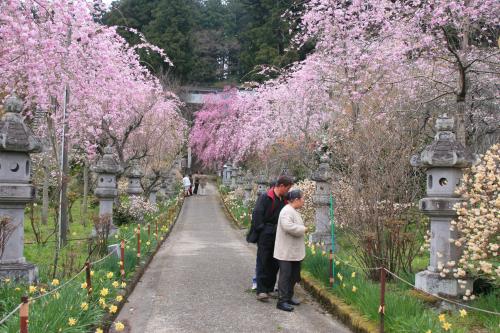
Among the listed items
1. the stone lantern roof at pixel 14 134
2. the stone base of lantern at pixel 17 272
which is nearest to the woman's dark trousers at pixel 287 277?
the stone base of lantern at pixel 17 272

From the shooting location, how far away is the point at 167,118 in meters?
22.4

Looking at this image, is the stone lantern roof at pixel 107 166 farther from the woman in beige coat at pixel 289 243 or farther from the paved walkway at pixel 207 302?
the woman in beige coat at pixel 289 243

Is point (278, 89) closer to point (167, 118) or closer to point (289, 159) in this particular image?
point (289, 159)

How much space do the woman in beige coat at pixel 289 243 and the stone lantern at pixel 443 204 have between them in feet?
4.72

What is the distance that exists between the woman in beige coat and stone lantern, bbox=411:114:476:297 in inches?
56.7

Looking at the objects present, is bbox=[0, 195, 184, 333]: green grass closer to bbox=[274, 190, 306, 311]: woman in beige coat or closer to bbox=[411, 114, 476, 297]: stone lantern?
bbox=[274, 190, 306, 311]: woman in beige coat

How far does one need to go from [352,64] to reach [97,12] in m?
6.20

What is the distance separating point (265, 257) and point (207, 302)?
964 millimetres

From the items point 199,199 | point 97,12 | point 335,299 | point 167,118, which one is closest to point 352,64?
point 97,12

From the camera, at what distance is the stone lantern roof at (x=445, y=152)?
5707 mm

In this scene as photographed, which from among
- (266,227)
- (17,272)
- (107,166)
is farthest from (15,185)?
(107,166)

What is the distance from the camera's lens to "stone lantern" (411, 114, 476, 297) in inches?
222

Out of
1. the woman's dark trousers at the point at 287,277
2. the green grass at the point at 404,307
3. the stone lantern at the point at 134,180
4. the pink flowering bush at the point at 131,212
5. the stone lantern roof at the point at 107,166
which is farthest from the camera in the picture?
the stone lantern at the point at 134,180

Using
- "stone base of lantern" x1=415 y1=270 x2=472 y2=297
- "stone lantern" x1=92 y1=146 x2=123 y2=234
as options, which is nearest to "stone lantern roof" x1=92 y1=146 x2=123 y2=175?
"stone lantern" x1=92 y1=146 x2=123 y2=234
